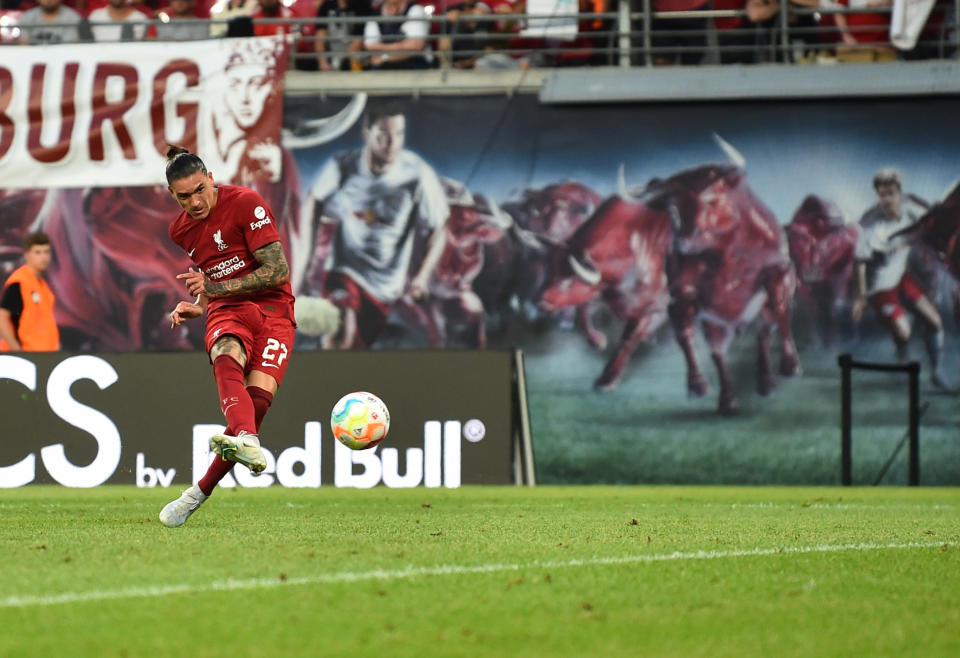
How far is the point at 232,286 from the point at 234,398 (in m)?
0.66

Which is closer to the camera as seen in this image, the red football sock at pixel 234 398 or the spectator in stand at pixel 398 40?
the red football sock at pixel 234 398

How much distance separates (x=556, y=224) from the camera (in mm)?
17391

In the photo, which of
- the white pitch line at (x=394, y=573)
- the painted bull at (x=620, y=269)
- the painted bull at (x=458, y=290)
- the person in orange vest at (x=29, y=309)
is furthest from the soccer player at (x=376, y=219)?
the white pitch line at (x=394, y=573)

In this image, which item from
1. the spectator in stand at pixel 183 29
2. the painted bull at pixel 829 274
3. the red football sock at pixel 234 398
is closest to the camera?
the red football sock at pixel 234 398

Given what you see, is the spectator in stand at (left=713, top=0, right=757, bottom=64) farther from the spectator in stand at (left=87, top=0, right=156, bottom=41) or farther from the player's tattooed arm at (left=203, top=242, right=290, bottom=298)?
the player's tattooed arm at (left=203, top=242, right=290, bottom=298)

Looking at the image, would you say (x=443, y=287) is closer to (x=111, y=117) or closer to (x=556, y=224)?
(x=556, y=224)

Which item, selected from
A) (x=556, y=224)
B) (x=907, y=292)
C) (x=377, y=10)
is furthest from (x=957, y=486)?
(x=377, y=10)

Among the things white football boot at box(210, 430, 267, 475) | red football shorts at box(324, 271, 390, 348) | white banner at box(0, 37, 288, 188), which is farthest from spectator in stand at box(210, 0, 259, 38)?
white football boot at box(210, 430, 267, 475)

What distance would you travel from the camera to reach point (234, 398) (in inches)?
284

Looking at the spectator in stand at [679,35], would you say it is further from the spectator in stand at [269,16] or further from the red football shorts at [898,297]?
the spectator in stand at [269,16]

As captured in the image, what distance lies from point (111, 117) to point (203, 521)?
32.5ft

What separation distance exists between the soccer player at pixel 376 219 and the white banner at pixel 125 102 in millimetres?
1439

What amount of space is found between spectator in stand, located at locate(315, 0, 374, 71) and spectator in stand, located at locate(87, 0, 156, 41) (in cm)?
201

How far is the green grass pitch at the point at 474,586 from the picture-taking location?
13.0 feet
